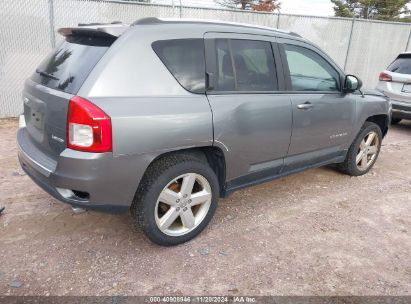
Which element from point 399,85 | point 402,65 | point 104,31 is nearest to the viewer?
point 104,31

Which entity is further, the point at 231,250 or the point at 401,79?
the point at 401,79

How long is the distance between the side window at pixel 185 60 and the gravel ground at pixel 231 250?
1.38 metres

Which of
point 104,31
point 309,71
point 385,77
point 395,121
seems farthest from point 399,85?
point 104,31

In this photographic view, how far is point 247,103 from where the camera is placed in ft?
10.2

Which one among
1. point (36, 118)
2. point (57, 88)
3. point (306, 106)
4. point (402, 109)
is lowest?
point (402, 109)

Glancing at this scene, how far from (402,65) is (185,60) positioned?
6.28 meters

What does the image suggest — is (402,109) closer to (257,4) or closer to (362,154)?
(362,154)

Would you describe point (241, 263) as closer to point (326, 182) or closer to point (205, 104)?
point (205, 104)

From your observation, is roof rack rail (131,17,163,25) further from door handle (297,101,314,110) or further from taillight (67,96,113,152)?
door handle (297,101,314,110)

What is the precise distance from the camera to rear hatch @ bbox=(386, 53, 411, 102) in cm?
698

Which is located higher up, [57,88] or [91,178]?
[57,88]

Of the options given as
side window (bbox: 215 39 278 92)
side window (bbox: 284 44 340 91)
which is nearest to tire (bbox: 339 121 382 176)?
side window (bbox: 284 44 340 91)

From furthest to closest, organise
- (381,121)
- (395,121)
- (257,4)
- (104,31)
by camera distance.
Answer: (257,4)
(395,121)
(381,121)
(104,31)

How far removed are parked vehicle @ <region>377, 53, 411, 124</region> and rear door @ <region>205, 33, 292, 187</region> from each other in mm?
4771
